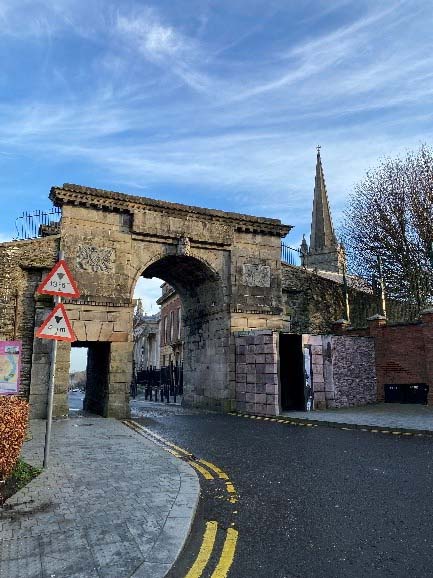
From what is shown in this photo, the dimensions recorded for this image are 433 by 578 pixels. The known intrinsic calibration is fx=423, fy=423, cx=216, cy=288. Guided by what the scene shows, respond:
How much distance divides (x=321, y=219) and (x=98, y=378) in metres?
47.9

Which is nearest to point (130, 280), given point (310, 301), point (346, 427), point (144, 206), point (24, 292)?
point (144, 206)

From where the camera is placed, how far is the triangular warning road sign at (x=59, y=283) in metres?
6.97

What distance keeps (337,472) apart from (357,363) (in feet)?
37.2

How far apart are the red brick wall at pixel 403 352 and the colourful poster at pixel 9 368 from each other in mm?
13922

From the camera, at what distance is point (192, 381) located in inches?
811

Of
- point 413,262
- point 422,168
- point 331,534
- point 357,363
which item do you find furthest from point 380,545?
point 422,168

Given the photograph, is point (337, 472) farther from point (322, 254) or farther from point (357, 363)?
point (322, 254)

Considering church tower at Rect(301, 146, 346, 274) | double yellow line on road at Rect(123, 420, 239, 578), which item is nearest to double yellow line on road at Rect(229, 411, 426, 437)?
double yellow line on road at Rect(123, 420, 239, 578)

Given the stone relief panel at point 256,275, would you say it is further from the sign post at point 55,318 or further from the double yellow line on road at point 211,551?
the double yellow line on road at point 211,551

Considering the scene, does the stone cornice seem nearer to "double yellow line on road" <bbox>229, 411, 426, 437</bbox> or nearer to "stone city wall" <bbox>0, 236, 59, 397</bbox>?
"stone city wall" <bbox>0, 236, 59, 397</bbox>

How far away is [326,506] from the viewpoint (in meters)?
5.05

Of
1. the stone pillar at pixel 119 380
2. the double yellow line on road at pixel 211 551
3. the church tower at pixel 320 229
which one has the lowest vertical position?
the double yellow line on road at pixel 211 551

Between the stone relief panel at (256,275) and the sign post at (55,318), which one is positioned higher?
the stone relief panel at (256,275)

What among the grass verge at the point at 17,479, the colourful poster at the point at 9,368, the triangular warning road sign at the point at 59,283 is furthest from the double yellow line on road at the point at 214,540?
the colourful poster at the point at 9,368
